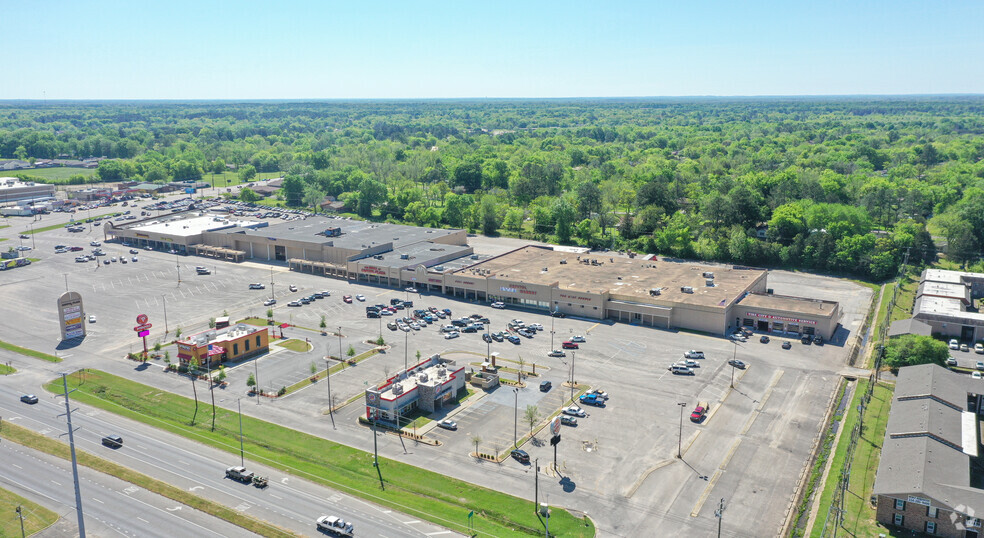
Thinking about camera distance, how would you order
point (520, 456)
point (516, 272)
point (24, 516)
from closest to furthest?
1. point (24, 516)
2. point (520, 456)
3. point (516, 272)

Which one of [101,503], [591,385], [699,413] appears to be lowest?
[101,503]

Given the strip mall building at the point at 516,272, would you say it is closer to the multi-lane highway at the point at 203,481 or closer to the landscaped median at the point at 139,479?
the multi-lane highway at the point at 203,481

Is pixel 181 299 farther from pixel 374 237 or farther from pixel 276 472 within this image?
pixel 276 472

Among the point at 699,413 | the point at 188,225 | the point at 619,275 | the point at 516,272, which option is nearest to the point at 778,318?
the point at 619,275

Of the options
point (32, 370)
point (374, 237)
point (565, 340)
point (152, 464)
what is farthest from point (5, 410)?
point (374, 237)

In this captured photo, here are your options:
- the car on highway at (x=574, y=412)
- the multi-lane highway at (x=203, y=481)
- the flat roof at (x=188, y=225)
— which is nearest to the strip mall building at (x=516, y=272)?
the flat roof at (x=188, y=225)

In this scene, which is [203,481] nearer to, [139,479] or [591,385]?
[139,479]
